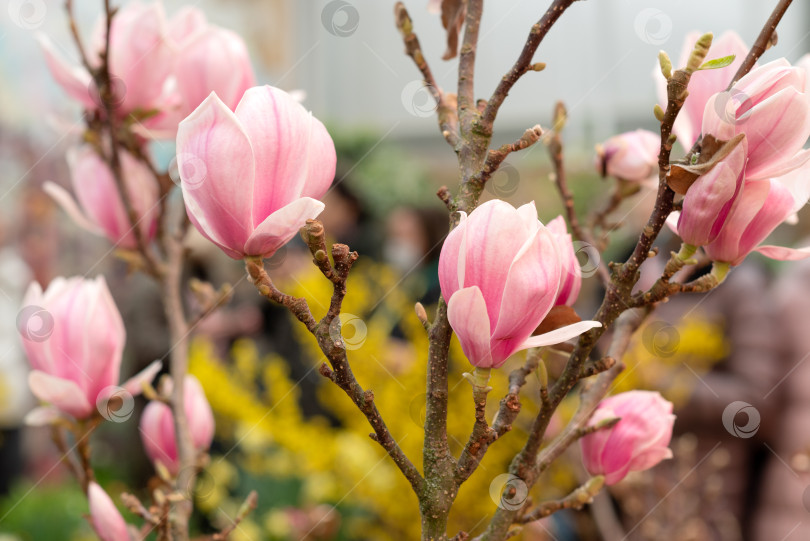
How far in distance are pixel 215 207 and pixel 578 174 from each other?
3.41 metres

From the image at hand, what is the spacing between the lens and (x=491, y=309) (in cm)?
27

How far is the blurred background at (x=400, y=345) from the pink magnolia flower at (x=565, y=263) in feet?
0.30

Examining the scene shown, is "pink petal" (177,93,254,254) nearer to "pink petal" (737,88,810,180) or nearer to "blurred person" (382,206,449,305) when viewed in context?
"pink petal" (737,88,810,180)

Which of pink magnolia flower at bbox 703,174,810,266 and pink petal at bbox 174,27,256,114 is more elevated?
pink petal at bbox 174,27,256,114

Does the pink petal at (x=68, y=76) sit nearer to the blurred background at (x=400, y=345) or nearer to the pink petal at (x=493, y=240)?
the blurred background at (x=400, y=345)

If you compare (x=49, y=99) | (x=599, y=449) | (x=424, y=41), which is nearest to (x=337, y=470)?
(x=599, y=449)

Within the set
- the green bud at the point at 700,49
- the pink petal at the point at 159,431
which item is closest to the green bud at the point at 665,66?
the green bud at the point at 700,49

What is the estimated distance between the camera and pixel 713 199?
282 millimetres

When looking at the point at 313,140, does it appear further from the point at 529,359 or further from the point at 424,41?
the point at 424,41

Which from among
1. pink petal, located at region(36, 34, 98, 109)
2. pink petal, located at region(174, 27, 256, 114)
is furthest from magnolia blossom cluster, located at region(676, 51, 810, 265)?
pink petal, located at region(36, 34, 98, 109)

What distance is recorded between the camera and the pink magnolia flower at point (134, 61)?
47cm

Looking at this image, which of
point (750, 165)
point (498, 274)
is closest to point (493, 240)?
point (498, 274)

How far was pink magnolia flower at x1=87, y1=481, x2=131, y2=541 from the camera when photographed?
1.26ft

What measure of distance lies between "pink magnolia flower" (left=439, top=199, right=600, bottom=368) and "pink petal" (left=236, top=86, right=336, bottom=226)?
2.6 inches
